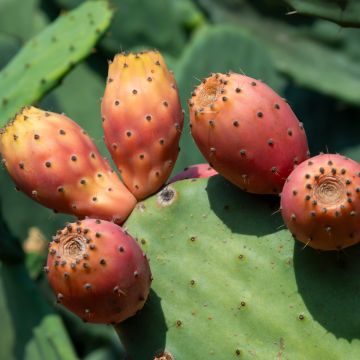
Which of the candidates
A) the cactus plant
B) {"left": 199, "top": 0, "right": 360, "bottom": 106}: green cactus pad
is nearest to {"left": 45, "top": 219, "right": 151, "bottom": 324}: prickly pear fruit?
the cactus plant

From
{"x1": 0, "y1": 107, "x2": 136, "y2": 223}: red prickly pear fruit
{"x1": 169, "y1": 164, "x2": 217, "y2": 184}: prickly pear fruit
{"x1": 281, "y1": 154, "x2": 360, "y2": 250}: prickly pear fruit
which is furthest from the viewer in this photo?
{"x1": 169, "y1": 164, "x2": 217, "y2": 184}: prickly pear fruit

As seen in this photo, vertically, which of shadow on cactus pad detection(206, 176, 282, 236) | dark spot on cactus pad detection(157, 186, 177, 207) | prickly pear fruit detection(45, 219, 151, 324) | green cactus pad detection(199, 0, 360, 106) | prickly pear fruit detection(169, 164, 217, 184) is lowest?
green cactus pad detection(199, 0, 360, 106)

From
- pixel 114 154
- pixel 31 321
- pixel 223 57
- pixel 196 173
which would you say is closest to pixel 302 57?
pixel 223 57

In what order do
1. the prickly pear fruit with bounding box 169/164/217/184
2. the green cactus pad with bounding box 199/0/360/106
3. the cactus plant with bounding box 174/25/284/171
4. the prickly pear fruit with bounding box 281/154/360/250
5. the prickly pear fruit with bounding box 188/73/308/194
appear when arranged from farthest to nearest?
1. the green cactus pad with bounding box 199/0/360/106
2. the cactus plant with bounding box 174/25/284/171
3. the prickly pear fruit with bounding box 169/164/217/184
4. the prickly pear fruit with bounding box 188/73/308/194
5. the prickly pear fruit with bounding box 281/154/360/250

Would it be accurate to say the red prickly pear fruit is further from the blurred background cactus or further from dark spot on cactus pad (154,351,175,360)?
dark spot on cactus pad (154,351,175,360)

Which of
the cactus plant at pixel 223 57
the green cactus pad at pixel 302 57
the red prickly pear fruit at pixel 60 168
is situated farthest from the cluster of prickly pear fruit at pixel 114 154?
the green cactus pad at pixel 302 57

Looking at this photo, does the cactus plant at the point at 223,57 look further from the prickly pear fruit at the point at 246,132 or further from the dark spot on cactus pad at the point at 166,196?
the prickly pear fruit at the point at 246,132

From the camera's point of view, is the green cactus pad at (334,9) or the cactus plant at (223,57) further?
the cactus plant at (223,57)
